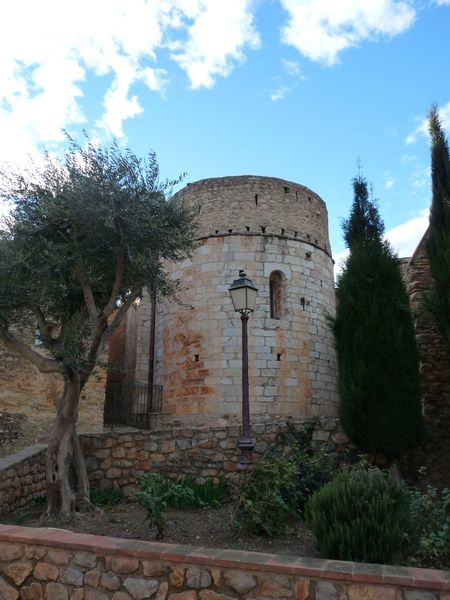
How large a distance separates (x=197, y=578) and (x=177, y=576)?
0.18m

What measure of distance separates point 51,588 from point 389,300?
26.2 ft

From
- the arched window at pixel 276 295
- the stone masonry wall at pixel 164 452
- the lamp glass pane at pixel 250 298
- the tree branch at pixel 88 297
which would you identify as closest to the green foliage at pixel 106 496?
the stone masonry wall at pixel 164 452

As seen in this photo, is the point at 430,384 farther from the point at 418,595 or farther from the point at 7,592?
the point at 7,592


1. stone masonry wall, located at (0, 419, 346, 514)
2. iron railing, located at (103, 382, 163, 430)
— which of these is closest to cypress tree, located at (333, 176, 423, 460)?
stone masonry wall, located at (0, 419, 346, 514)

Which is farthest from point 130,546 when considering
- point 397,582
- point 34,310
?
point 34,310

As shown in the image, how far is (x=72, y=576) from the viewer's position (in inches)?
185

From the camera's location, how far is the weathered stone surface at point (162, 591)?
439cm

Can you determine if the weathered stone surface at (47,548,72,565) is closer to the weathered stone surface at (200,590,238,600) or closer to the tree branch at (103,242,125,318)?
the weathered stone surface at (200,590,238,600)

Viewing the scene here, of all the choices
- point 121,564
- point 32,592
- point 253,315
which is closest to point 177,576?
point 121,564

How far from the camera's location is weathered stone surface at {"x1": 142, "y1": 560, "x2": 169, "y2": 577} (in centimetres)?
444

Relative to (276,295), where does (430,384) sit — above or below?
below

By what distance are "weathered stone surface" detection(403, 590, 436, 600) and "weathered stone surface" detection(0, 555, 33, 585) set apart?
11.2ft

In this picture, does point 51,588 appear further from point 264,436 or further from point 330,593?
point 264,436

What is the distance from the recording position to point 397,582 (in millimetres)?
3854
